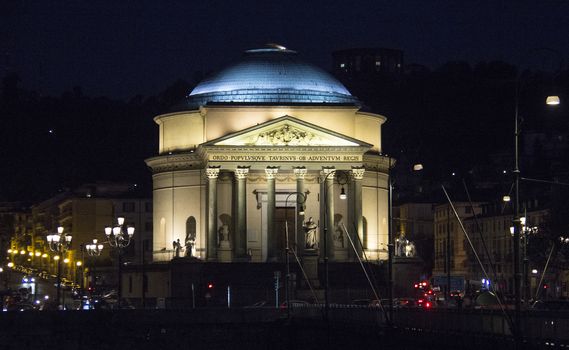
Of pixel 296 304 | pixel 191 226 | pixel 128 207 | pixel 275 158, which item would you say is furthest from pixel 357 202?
pixel 128 207

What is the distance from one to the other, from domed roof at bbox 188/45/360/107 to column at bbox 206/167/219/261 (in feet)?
23.8

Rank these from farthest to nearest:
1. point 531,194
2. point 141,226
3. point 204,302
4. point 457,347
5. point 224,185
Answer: point 141,226
point 531,194
point 224,185
point 204,302
point 457,347

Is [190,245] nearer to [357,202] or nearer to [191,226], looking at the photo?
[191,226]

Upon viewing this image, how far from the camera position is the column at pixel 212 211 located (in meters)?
123

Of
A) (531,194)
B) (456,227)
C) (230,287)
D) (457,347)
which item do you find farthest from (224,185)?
(457,347)

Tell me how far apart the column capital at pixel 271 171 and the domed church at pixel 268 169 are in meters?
0.06

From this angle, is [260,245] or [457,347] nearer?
[457,347]

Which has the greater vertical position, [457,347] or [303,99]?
[303,99]

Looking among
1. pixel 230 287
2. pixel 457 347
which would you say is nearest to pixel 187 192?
→ pixel 230 287

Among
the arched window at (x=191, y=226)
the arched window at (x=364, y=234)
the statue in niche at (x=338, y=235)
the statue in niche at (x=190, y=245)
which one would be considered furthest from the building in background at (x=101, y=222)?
the statue in niche at (x=338, y=235)

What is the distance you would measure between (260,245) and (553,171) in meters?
46.2

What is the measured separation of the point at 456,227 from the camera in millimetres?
178500

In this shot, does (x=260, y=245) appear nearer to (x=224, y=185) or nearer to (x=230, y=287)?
(x=224, y=185)

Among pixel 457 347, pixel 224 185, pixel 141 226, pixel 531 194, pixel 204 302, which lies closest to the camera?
pixel 457 347
